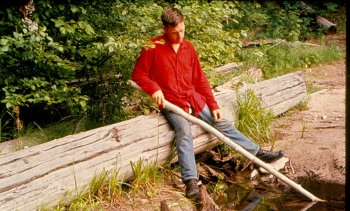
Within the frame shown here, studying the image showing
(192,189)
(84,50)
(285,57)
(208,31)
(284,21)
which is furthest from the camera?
(284,21)

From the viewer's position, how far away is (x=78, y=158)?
3926 mm

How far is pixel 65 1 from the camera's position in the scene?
→ 4.83 metres

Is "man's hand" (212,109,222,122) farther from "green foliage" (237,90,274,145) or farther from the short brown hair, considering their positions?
the short brown hair

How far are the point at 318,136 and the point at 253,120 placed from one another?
887 millimetres

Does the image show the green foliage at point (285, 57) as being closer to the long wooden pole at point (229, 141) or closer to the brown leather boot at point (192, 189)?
the long wooden pole at point (229, 141)

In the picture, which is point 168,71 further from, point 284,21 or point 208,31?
point 284,21

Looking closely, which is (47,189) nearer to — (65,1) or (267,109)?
(65,1)

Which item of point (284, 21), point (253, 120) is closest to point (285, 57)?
point (284, 21)

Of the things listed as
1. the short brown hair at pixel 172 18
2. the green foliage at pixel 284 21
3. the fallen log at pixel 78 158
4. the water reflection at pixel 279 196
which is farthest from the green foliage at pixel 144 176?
the green foliage at pixel 284 21

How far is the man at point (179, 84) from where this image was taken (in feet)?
14.5

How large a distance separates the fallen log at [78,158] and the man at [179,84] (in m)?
0.19

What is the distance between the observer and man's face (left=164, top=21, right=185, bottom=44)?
4.46 m

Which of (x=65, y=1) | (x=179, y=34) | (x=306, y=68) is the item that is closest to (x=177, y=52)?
(x=179, y=34)

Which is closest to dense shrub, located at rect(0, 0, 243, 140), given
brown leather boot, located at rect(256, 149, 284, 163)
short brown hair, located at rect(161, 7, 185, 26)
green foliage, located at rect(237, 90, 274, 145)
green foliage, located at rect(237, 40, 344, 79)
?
short brown hair, located at rect(161, 7, 185, 26)
